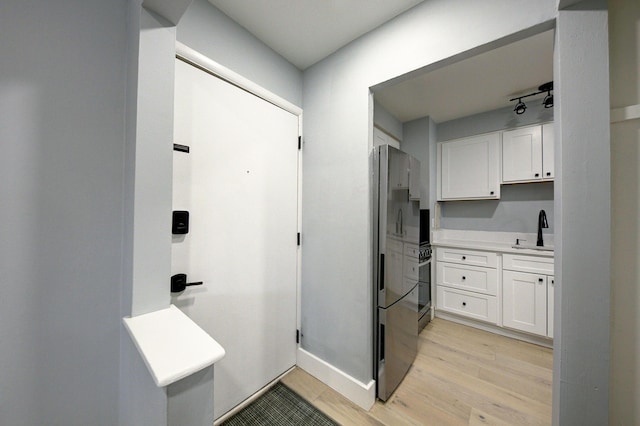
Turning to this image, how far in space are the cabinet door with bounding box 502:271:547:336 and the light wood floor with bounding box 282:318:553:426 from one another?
0.73 ft

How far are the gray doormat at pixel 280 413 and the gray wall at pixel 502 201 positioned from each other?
2.94 m

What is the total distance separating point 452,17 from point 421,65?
26cm

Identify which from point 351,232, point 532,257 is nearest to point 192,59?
point 351,232

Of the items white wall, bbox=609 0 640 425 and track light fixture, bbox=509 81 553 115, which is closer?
white wall, bbox=609 0 640 425

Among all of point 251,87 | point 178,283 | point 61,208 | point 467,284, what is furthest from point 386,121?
point 61,208

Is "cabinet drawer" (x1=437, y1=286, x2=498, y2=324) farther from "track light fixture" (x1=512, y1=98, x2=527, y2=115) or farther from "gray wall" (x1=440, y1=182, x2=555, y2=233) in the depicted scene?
"track light fixture" (x1=512, y1=98, x2=527, y2=115)

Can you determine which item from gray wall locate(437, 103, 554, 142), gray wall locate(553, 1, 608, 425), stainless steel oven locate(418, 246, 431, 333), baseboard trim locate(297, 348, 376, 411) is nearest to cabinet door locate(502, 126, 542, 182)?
gray wall locate(437, 103, 554, 142)

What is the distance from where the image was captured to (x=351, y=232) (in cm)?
166

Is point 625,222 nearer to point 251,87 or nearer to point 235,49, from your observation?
point 251,87

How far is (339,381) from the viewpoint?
5.47ft

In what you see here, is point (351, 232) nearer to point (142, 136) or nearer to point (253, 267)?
point (253, 267)

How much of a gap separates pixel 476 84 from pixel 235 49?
7.68ft

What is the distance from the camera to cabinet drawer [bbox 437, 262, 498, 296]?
2.52 m

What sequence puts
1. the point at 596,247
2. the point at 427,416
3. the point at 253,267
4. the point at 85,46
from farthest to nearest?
the point at 253,267 < the point at 427,416 < the point at 85,46 < the point at 596,247
